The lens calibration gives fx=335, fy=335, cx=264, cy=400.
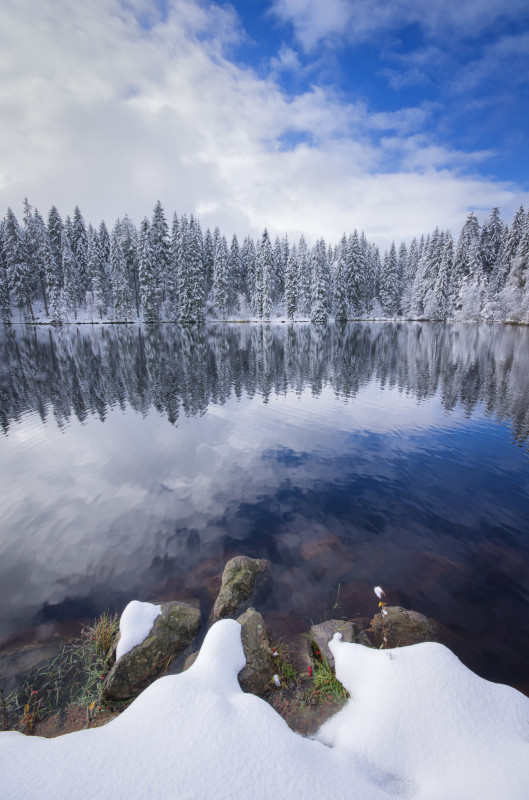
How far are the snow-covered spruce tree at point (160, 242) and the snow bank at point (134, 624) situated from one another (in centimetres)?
7482

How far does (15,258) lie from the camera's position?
67375mm

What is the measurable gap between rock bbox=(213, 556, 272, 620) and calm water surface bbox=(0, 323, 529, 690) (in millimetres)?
372

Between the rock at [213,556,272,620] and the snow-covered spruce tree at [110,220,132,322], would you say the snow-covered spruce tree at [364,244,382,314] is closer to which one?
the snow-covered spruce tree at [110,220,132,322]

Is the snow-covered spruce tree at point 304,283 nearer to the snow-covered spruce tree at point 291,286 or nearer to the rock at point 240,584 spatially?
the snow-covered spruce tree at point 291,286

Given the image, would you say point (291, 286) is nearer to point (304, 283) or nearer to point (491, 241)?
point (304, 283)

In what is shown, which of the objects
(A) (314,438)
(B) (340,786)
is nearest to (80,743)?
(B) (340,786)

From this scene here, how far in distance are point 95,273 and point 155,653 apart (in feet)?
276

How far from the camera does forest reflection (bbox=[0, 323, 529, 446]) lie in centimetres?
2019

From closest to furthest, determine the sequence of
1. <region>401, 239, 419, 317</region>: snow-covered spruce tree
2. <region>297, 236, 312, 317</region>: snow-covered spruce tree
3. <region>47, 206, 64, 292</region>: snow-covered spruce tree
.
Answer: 1. <region>47, 206, 64, 292</region>: snow-covered spruce tree
2. <region>297, 236, 312, 317</region>: snow-covered spruce tree
3. <region>401, 239, 419, 317</region>: snow-covered spruce tree

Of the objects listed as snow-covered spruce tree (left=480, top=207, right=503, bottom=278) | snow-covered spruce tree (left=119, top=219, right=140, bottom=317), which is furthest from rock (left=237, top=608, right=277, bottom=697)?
snow-covered spruce tree (left=480, top=207, right=503, bottom=278)

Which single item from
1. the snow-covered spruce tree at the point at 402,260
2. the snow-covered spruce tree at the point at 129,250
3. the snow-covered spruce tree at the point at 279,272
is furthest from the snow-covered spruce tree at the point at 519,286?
the snow-covered spruce tree at the point at 129,250

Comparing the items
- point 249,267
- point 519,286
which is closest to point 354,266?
point 249,267

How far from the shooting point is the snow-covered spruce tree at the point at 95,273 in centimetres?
7431

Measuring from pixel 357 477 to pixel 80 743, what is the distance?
395 inches
